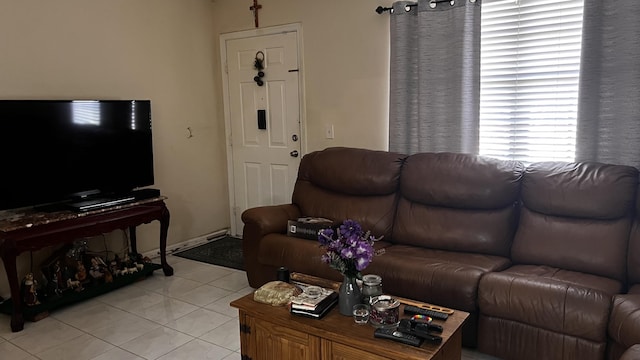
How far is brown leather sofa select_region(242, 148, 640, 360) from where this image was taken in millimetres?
2387

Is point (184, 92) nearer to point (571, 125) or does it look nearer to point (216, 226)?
point (216, 226)

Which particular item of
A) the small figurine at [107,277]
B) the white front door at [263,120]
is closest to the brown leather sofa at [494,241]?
the white front door at [263,120]

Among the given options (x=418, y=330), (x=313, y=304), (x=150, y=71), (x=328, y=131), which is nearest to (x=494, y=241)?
(x=418, y=330)

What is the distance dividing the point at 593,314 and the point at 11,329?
3.39m

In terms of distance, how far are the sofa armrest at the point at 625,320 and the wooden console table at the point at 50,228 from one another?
3.17 metres

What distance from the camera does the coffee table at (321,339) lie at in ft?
6.30

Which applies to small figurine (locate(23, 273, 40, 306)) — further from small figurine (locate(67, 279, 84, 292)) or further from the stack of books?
the stack of books

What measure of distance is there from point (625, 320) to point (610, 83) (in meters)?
1.46

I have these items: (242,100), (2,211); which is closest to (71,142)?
(2,211)

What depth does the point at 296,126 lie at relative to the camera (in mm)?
4516

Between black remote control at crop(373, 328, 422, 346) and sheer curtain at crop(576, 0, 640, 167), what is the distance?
184 cm

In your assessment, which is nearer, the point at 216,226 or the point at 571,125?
the point at 571,125

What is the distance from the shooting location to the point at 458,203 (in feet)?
10.3

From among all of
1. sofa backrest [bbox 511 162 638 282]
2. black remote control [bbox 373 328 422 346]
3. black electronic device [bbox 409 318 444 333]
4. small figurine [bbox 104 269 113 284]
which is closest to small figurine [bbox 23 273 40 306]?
small figurine [bbox 104 269 113 284]
